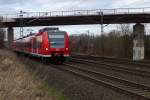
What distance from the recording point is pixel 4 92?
14.5 m

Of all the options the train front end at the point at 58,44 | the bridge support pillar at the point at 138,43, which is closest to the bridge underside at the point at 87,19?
the bridge support pillar at the point at 138,43

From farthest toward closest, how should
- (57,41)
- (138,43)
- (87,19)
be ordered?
(87,19) → (138,43) → (57,41)

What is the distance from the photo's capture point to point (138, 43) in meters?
55.2

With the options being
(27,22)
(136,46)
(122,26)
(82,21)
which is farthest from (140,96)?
(27,22)

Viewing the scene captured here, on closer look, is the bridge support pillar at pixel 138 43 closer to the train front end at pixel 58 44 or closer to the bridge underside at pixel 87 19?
the bridge underside at pixel 87 19

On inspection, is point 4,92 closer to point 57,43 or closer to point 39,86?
point 39,86

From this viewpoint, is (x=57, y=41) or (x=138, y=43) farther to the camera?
(x=138, y=43)

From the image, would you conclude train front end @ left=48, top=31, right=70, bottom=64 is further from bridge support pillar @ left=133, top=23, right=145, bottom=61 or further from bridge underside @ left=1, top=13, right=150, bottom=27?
bridge underside @ left=1, top=13, right=150, bottom=27

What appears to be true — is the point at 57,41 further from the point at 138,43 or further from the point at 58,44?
the point at 138,43

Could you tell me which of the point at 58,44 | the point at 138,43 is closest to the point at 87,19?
the point at 138,43

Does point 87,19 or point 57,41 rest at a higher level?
point 87,19

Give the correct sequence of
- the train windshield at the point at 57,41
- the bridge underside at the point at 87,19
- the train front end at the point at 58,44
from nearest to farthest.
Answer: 1. the train front end at the point at 58,44
2. the train windshield at the point at 57,41
3. the bridge underside at the point at 87,19

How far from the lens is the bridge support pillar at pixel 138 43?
54688mm

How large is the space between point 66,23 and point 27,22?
7.79 m
